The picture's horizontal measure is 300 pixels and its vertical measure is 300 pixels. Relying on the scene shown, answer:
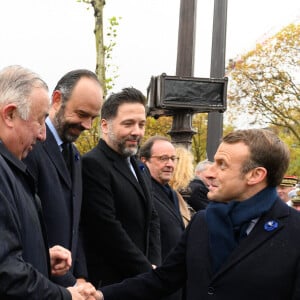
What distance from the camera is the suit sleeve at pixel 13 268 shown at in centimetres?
260

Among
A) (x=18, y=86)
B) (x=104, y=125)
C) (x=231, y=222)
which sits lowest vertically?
(x=231, y=222)

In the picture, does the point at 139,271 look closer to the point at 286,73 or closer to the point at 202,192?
the point at 202,192

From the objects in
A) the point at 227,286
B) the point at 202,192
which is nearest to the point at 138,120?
the point at 227,286

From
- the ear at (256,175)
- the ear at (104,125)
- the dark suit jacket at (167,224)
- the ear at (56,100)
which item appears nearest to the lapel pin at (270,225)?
the ear at (256,175)

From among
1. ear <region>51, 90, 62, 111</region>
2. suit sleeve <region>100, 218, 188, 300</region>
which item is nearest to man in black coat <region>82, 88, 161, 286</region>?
ear <region>51, 90, 62, 111</region>

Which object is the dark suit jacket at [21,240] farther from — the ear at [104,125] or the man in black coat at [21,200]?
the ear at [104,125]

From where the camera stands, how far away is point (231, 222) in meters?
3.39

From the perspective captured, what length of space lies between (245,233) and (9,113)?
1.28 meters

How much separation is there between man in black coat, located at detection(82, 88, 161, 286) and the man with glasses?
0.46 metres

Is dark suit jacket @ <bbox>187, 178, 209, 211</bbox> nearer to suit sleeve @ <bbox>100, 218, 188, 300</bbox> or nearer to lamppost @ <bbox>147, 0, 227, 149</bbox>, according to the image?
lamppost @ <bbox>147, 0, 227, 149</bbox>

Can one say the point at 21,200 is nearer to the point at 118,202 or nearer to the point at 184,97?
the point at 118,202

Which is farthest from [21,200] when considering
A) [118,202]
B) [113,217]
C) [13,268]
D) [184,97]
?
[184,97]

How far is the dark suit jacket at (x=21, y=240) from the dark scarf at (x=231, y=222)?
82cm

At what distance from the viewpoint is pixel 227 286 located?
3.28 m
